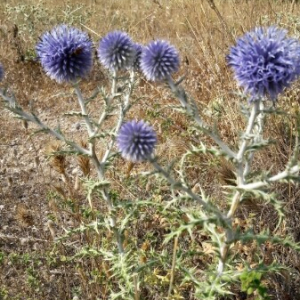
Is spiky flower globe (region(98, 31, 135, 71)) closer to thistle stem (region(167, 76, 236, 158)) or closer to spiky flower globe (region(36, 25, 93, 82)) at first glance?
spiky flower globe (region(36, 25, 93, 82))

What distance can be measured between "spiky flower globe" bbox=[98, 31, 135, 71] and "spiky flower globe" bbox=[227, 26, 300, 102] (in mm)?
725

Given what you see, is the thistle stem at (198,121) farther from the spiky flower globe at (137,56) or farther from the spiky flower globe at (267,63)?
the spiky flower globe at (137,56)

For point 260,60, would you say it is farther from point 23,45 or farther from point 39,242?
point 23,45

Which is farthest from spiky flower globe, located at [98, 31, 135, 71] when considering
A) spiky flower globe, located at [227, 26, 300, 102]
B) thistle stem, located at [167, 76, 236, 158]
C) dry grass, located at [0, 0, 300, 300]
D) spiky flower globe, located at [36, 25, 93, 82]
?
spiky flower globe, located at [227, 26, 300, 102]

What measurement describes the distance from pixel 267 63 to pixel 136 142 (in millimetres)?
654

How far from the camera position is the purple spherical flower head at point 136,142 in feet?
6.11

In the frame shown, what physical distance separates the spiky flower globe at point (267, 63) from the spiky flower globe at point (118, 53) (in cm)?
73

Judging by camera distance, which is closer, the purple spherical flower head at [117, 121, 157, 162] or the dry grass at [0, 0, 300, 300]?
the purple spherical flower head at [117, 121, 157, 162]

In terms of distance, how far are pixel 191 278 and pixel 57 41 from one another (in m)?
1.45

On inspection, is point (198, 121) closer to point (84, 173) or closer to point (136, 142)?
point (136, 142)

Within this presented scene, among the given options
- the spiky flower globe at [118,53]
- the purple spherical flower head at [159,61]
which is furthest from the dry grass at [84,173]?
the spiky flower globe at [118,53]

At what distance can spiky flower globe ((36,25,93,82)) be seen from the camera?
7.70 ft

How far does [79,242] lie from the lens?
2984 mm

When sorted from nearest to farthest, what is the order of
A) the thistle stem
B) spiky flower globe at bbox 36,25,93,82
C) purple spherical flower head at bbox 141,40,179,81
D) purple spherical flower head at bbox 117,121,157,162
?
the thistle stem, purple spherical flower head at bbox 117,121,157,162, purple spherical flower head at bbox 141,40,179,81, spiky flower globe at bbox 36,25,93,82
